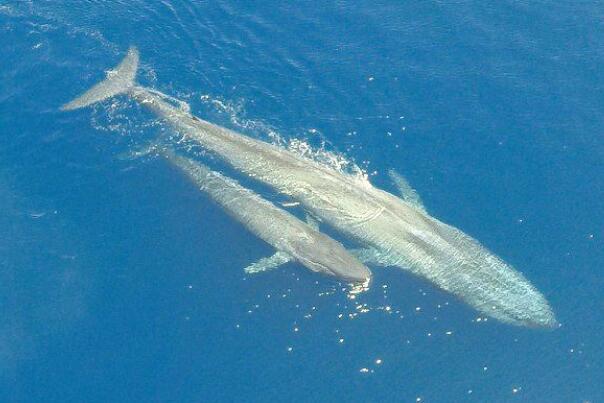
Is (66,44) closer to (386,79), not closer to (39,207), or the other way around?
(39,207)

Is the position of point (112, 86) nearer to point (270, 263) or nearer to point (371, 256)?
point (270, 263)

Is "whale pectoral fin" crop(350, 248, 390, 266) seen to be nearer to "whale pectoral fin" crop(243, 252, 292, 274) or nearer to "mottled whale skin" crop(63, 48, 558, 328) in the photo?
"mottled whale skin" crop(63, 48, 558, 328)

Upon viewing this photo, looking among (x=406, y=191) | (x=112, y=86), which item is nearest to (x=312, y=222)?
(x=406, y=191)

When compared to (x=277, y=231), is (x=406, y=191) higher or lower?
higher

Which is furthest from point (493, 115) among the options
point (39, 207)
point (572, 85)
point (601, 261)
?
point (39, 207)

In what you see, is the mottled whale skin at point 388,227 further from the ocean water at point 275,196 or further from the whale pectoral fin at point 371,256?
the ocean water at point 275,196

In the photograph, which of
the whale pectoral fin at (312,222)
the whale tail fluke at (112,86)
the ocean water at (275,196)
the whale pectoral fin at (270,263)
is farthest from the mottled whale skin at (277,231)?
the whale tail fluke at (112,86)

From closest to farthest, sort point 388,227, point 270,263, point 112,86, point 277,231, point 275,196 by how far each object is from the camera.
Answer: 1. point 388,227
2. point 270,263
3. point 277,231
4. point 275,196
5. point 112,86

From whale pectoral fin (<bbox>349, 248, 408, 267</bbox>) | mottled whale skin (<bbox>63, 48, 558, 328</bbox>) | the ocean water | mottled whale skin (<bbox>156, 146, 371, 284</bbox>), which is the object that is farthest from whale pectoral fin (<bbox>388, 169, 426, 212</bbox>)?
mottled whale skin (<bbox>156, 146, 371, 284</bbox>)
